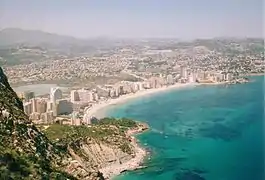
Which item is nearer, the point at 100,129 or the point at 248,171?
the point at 248,171

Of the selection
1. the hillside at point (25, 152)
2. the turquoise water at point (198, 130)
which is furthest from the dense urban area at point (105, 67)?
the hillside at point (25, 152)

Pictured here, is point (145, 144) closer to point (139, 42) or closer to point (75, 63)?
point (75, 63)

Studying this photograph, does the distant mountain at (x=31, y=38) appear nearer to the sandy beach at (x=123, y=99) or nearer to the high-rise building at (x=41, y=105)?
the high-rise building at (x=41, y=105)

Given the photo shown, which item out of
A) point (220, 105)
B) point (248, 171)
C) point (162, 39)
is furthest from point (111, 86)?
point (248, 171)

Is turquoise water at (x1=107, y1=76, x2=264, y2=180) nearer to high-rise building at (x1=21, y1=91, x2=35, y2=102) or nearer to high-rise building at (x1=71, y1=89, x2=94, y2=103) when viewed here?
high-rise building at (x1=71, y1=89, x2=94, y2=103)

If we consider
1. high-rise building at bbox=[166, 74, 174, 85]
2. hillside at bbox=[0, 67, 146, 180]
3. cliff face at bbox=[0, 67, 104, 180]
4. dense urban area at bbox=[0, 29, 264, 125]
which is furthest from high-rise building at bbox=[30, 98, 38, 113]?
cliff face at bbox=[0, 67, 104, 180]

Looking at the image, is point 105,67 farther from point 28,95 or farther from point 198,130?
point 198,130
